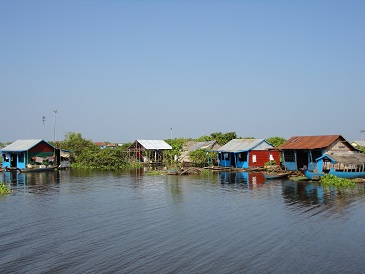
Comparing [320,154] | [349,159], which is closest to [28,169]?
[320,154]

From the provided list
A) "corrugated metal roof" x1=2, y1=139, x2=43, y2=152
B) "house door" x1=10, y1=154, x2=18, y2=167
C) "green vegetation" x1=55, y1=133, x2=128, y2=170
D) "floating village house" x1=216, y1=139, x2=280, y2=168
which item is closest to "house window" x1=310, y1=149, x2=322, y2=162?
"floating village house" x1=216, y1=139, x2=280, y2=168

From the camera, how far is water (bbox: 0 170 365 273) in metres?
13.0

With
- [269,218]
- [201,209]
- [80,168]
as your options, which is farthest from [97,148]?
[269,218]

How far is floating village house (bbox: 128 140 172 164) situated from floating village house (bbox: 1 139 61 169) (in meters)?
14.0

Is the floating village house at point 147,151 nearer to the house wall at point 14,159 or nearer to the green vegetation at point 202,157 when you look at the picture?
the green vegetation at point 202,157

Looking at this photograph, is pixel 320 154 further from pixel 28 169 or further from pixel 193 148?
pixel 28 169

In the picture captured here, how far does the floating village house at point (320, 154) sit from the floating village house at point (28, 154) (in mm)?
32403

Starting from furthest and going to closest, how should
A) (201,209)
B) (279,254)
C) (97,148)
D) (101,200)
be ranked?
1. (97,148)
2. (101,200)
3. (201,209)
4. (279,254)

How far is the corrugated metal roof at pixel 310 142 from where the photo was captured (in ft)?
125

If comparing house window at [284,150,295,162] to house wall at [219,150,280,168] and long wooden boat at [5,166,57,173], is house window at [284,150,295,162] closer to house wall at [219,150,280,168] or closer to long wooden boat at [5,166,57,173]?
house wall at [219,150,280,168]

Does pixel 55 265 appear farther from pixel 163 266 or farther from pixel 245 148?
pixel 245 148

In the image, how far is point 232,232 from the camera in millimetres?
16969

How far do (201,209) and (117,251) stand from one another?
8821mm

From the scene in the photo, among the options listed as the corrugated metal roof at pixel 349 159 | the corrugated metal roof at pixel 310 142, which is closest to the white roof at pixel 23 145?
the corrugated metal roof at pixel 310 142
